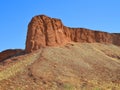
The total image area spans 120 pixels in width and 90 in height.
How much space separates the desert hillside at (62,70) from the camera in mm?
37469

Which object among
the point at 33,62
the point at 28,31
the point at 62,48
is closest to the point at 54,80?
the point at 33,62

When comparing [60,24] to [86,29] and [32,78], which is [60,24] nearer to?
[86,29]

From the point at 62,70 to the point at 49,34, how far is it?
1110 cm

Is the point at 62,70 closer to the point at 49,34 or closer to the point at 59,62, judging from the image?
the point at 59,62

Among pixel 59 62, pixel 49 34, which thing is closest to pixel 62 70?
pixel 59 62

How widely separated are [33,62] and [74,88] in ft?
23.0

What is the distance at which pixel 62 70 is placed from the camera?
41.7 metres

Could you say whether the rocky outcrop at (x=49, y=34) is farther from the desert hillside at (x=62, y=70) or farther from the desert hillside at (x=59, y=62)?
the desert hillside at (x=62, y=70)

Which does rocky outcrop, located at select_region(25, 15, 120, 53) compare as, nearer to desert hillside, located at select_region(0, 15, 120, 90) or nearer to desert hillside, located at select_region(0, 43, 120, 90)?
desert hillside, located at select_region(0, 15, 120, 90)

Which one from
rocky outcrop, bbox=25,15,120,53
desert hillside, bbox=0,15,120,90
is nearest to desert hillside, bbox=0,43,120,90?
desert hillside, bbox=0,15,120,90

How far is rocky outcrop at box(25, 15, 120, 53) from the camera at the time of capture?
1976 inches

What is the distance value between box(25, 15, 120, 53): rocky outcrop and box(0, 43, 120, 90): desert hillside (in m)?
1.97

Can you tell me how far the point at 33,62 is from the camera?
42.5m

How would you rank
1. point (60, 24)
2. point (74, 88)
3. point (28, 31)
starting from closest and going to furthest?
point (74, 88)
point (28, 31)
point (60, 24)
